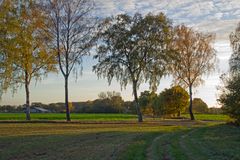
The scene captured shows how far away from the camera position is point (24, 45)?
46.4 metres

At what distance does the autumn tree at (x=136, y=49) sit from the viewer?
163 feet

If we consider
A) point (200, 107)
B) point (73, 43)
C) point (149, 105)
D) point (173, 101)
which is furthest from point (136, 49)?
point (200, 107)

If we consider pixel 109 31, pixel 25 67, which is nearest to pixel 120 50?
pixel 109 31

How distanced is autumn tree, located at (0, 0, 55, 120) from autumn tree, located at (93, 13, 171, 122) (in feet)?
25.4

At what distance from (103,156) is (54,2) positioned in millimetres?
35909

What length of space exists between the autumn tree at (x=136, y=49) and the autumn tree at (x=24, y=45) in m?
7.74

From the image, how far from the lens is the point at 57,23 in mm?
48156

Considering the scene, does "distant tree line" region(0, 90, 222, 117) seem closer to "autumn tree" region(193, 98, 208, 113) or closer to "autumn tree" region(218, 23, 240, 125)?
"autumn tree" region(193, 98, 208, 113)

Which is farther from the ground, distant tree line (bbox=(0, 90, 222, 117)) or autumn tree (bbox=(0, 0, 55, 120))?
autumn tree (bbox=(0, 0, 55, 120))

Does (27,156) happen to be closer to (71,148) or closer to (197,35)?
(71,148)

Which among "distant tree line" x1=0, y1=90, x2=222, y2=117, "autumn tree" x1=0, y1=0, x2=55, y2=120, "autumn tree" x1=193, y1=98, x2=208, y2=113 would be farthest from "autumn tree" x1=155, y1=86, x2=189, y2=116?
"autumn tree" x1=0, y1=0, x2=55, y2=120

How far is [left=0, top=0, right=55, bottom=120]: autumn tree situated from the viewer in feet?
147

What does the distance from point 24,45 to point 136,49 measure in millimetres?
15295

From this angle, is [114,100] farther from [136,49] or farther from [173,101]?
[136,49]
